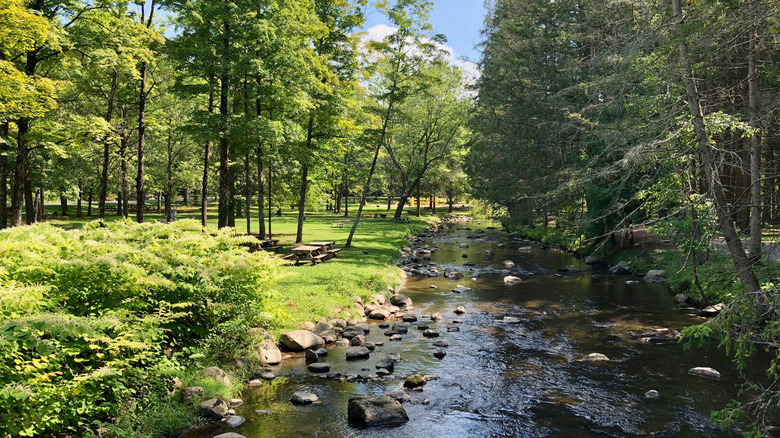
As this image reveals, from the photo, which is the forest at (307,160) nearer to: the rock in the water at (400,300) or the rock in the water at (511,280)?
the rock in the water at (400,300)

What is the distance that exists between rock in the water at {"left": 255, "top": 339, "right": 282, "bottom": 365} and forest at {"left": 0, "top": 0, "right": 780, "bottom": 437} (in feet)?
0.72

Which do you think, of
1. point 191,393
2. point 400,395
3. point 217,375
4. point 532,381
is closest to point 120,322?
point 191,393

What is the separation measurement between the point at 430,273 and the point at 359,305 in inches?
298

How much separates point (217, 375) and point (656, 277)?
57.8 ft

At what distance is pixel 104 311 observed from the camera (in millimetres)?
6379

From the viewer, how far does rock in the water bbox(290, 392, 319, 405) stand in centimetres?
824

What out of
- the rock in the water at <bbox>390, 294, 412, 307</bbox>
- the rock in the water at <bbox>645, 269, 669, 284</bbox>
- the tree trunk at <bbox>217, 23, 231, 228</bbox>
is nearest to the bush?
the rock in the water at <bbox>390, 294, 412, 307</bbox>

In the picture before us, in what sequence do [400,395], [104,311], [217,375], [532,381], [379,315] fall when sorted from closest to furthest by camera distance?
1. [104,311]
2. [217,375]
3. [400,395]
4. [532,381]
5. [379,315]

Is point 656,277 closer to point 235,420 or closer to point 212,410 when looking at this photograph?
point 235,420

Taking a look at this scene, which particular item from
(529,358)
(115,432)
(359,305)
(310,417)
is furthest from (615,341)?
(115,432)

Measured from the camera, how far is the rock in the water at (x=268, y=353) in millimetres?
9992

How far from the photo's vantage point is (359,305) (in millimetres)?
14391

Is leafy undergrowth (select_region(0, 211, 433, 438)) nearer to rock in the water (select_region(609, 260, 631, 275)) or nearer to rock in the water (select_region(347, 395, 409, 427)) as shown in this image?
rock in the water (select_region(347, 395, 409, 427))

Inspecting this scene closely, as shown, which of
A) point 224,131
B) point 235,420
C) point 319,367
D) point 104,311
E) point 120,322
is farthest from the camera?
point 224,131
